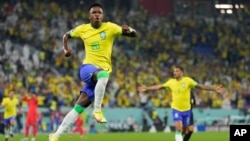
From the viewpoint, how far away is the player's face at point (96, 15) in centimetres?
1271

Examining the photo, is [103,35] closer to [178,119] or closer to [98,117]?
[98,117]

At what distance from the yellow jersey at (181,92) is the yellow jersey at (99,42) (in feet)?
25.9

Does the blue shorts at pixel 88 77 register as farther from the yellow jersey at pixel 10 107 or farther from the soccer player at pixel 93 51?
the yellow jersey at pixel 10 107

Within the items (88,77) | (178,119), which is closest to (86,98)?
(88,77)

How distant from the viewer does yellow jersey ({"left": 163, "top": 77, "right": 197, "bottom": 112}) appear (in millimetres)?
20797

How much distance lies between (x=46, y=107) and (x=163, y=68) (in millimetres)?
9785

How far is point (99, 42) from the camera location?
513 inches

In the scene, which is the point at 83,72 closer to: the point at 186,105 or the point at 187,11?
the point at 186,105

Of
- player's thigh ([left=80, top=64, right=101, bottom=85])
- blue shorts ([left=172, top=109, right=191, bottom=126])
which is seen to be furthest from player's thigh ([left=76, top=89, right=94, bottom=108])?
blue shorts ([left=172, top=109, right=191, bottom=126])

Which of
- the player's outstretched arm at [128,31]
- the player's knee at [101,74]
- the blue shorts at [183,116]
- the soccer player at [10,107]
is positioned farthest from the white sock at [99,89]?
the soccer player at [10,107]

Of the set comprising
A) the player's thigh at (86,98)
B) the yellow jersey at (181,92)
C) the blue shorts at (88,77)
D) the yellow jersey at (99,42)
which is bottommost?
the yellow jersey at (181,92)

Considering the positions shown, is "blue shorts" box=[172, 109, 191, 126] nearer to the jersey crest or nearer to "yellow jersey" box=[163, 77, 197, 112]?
"yellow jersey" box=[163, 77, 197, 112]

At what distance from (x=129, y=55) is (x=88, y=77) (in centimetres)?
3087

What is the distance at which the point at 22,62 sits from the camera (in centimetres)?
3862
